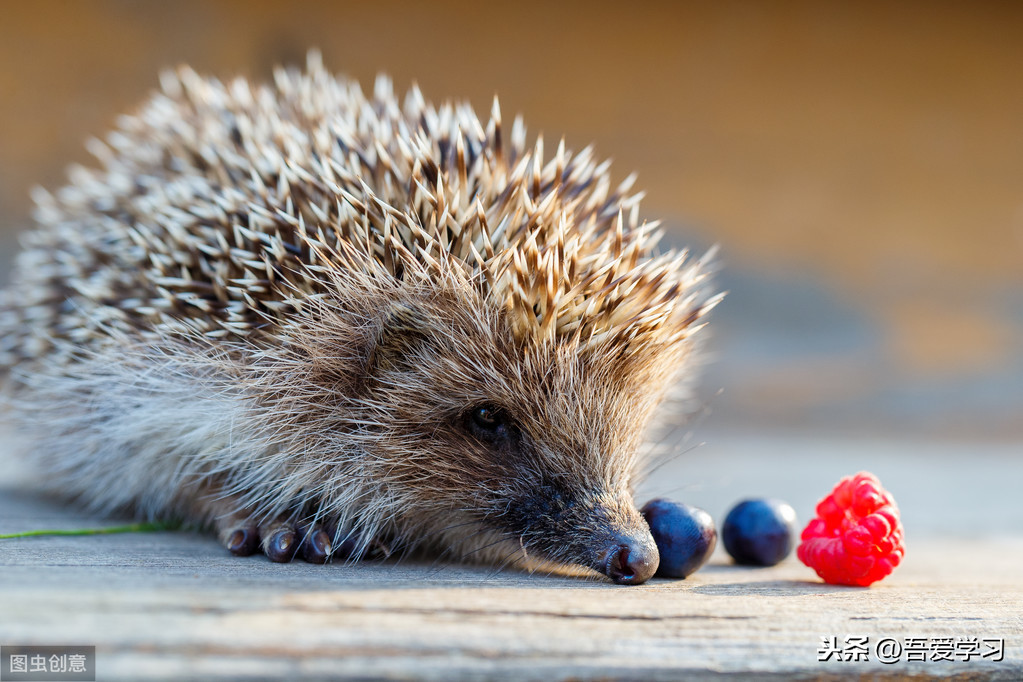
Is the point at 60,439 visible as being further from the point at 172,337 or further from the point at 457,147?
the point at 457,147

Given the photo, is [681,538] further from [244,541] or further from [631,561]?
[244,541]

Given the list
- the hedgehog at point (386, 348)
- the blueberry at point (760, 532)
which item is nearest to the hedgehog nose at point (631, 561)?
the hedgehog at point (386, 348)

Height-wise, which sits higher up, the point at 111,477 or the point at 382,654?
the point at 111,477

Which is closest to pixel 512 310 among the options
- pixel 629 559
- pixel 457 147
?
pixel 457 147

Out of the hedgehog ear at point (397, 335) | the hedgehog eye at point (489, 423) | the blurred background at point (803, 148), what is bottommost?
the hedgehog eye at point (489, 423)

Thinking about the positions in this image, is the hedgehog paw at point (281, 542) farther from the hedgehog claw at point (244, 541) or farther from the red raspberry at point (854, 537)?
the red raspberry at point (854, 537)

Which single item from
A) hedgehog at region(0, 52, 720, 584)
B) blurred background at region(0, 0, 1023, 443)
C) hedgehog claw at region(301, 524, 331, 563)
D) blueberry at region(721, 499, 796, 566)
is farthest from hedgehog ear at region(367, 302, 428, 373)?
blurred background at region(0, 0, 1023, 443)

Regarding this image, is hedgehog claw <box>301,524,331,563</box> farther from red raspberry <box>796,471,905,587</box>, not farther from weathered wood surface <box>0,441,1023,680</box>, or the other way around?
red raspberry <box>796,471,905,587</box>
